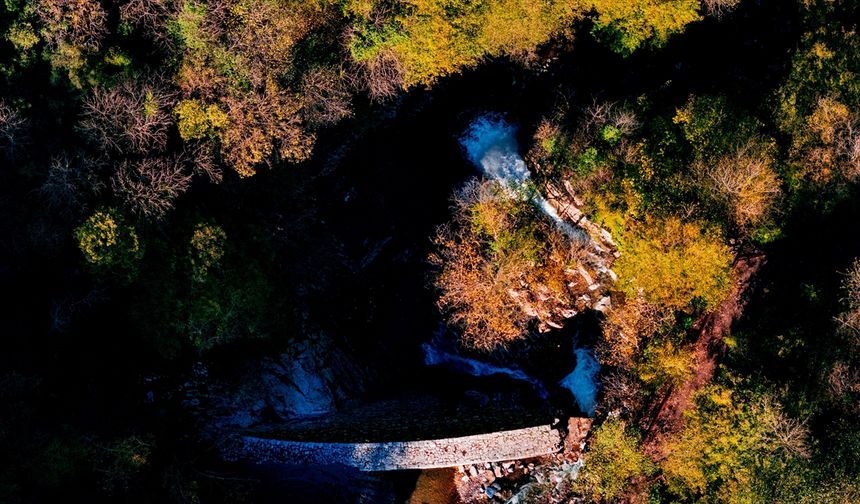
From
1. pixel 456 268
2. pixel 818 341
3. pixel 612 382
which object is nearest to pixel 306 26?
pixel 456 268

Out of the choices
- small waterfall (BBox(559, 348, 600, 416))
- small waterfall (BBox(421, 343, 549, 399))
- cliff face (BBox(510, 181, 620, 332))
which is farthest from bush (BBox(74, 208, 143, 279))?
small waterfall (BBox(559, 348, 600, 416))

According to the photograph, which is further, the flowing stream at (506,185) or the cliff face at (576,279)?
the flowing stream at (506,185)

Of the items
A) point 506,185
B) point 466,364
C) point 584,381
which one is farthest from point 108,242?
point 584,381

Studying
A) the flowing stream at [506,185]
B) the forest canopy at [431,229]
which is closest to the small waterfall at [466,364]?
the flowing stream at [506,185]

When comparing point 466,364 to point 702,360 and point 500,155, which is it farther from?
point 702,360

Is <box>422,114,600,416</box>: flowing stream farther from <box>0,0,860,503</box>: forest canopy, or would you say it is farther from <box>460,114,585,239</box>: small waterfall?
<box>0,0,860,503</box>: forest canopy

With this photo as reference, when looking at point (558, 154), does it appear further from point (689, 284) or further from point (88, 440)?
point (88, 440)

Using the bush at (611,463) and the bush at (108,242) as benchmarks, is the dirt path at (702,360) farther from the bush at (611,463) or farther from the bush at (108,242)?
the bush at (108,242)
